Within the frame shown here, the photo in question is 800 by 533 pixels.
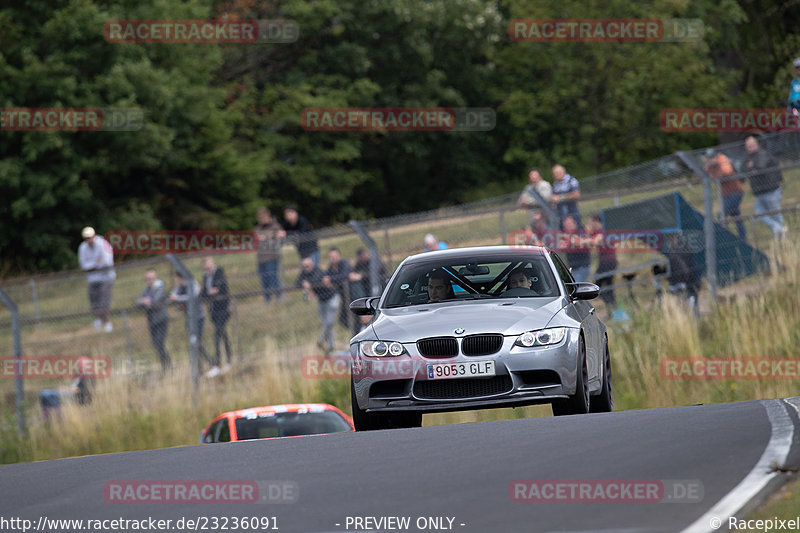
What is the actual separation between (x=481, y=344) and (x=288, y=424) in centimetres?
458

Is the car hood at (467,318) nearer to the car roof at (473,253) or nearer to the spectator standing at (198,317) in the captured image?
the car roof at (473,253)

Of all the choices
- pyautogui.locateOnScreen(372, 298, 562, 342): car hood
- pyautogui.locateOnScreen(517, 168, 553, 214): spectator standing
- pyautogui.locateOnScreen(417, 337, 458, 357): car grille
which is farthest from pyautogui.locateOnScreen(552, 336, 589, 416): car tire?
pyautogui.locateOnScreen(517, 168, 553, 214): spectator standing

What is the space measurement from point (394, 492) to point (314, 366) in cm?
1154

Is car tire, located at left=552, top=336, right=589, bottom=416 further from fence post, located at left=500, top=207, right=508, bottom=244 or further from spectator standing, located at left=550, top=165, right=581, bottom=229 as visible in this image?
fence post, located at left=500, top=207, right=508, bottom=244

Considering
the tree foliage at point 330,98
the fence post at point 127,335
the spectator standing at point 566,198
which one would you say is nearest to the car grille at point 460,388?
the spectator standing at point 566,198

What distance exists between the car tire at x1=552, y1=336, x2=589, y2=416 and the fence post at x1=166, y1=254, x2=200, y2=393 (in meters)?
9.08

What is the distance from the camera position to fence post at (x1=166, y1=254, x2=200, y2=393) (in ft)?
63.5

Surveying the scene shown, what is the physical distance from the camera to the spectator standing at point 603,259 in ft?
62.7

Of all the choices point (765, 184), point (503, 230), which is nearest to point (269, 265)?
point (503, 230)

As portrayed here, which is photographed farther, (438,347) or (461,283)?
(461,283)

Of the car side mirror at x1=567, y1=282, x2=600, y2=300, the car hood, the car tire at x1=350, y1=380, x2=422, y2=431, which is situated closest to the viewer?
the car hood

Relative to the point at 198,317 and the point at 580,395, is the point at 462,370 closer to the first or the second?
the point at 580,395

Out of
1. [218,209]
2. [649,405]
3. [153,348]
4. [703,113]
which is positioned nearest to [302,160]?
[218,209]

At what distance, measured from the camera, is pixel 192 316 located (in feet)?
64.3
